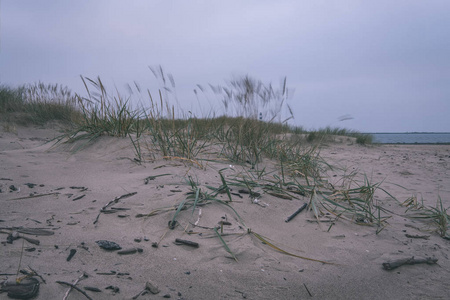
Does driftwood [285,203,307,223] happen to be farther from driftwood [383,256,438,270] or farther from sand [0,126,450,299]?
driftwood [383,256,438,270]

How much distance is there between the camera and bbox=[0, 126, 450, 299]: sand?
1.15 metres

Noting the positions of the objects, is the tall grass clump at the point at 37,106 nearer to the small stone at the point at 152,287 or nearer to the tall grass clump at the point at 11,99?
the tall grass clump at the point at 11,99

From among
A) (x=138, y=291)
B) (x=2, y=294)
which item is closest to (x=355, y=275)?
(x=138, y=291)

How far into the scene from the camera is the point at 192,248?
1429 millimetres

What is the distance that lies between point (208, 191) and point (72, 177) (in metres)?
1.18

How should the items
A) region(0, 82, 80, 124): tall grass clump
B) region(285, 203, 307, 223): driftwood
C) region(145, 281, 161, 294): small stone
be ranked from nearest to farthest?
region(145, 281, 161, 294): small stone
region(285, 203, 307, 223): driftwood
region(0, 82, 80, 124): tall grass clump

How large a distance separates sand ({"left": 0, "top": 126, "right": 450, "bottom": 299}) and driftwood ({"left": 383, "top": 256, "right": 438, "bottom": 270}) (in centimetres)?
2

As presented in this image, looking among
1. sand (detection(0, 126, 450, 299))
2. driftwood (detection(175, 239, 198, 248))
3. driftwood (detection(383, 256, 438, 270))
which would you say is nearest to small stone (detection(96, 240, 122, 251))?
sand (detection(0, 126, 450, 299))

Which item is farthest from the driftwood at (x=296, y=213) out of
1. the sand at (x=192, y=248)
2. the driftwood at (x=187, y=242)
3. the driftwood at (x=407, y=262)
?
the driftwood at (x=187, y=242)

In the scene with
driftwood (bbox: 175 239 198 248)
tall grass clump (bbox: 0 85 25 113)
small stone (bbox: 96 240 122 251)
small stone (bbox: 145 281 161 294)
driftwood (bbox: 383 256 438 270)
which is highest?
tall grass clump (bbox: 0 85 25 113)

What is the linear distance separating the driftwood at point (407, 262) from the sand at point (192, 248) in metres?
0.02

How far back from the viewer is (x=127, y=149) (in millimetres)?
3100

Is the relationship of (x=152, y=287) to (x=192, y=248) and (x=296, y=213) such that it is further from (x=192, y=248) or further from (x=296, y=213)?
(x=296, y=213)

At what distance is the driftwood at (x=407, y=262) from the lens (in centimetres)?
142
